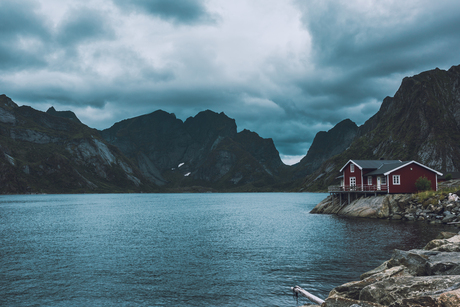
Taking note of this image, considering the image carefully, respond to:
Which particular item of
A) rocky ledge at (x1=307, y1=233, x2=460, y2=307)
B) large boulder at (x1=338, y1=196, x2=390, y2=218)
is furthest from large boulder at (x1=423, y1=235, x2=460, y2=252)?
large boulder at (x1=338, y1=196, x2=390, y2=218)

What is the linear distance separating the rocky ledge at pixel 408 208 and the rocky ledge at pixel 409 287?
139 ft

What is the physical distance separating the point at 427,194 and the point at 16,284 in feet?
216

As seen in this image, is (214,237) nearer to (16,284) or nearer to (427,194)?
(16,284)

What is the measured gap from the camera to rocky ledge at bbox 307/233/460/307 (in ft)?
36.9

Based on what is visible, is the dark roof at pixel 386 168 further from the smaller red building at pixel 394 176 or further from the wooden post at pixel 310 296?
the wooden post at pixel 310 296

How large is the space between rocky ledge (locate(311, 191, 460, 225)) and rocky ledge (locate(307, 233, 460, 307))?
139ft

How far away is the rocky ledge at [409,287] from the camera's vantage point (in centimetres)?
1123

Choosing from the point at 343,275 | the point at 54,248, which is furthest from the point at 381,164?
the point at 54,248

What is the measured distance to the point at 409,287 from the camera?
45.0ft

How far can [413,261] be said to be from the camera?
62.0 ft

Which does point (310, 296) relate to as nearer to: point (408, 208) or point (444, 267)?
point (444, 267)

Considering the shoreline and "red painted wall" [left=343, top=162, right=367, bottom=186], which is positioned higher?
"red painted wall" [left=343, top=162, right=367, bottom=186]

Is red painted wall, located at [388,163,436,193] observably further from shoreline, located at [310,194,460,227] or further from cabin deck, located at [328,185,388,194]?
shoreline, located at [310,194,460,227]

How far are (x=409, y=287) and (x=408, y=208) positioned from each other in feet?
185
